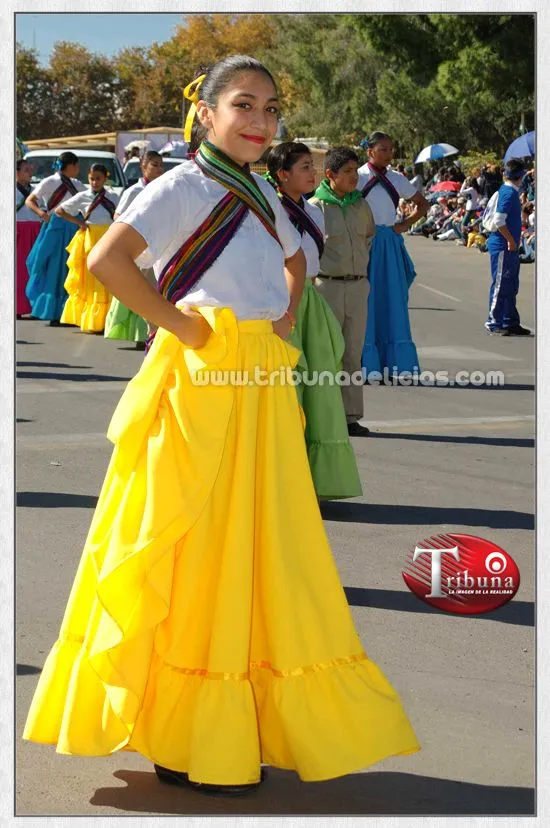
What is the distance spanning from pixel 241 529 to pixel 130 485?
1.14 feet

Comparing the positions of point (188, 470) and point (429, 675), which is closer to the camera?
point (188, 470)

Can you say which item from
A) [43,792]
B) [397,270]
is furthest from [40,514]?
[397,270]

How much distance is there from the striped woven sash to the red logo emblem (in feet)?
8.01

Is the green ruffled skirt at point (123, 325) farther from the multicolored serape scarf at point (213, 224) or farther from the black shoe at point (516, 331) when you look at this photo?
the multicolored serape scarf at point (213, 224)

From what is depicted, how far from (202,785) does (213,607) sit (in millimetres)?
502

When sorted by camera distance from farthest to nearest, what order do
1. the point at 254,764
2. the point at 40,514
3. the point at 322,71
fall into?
1. the point at 322,71
2. the point at 40,514
3. the point at 254,764

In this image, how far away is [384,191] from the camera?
1156cm

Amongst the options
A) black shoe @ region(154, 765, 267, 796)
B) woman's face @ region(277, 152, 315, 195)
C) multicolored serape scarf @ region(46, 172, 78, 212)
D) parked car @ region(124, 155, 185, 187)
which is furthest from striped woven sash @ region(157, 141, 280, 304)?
parked car @ region(124, 155, 185, 187)

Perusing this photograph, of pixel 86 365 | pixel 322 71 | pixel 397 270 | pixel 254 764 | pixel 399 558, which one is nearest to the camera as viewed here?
pixel 254 764

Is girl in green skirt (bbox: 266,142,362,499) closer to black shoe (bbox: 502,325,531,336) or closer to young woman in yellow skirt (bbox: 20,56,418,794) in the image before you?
young woman in yellow skirt (bbox: 20,56,418,794)

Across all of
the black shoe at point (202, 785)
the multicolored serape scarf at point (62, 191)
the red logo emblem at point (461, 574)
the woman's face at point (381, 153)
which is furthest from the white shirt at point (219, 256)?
the multicolored serape scarf at point (62, 191)

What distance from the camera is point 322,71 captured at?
24.2 m
